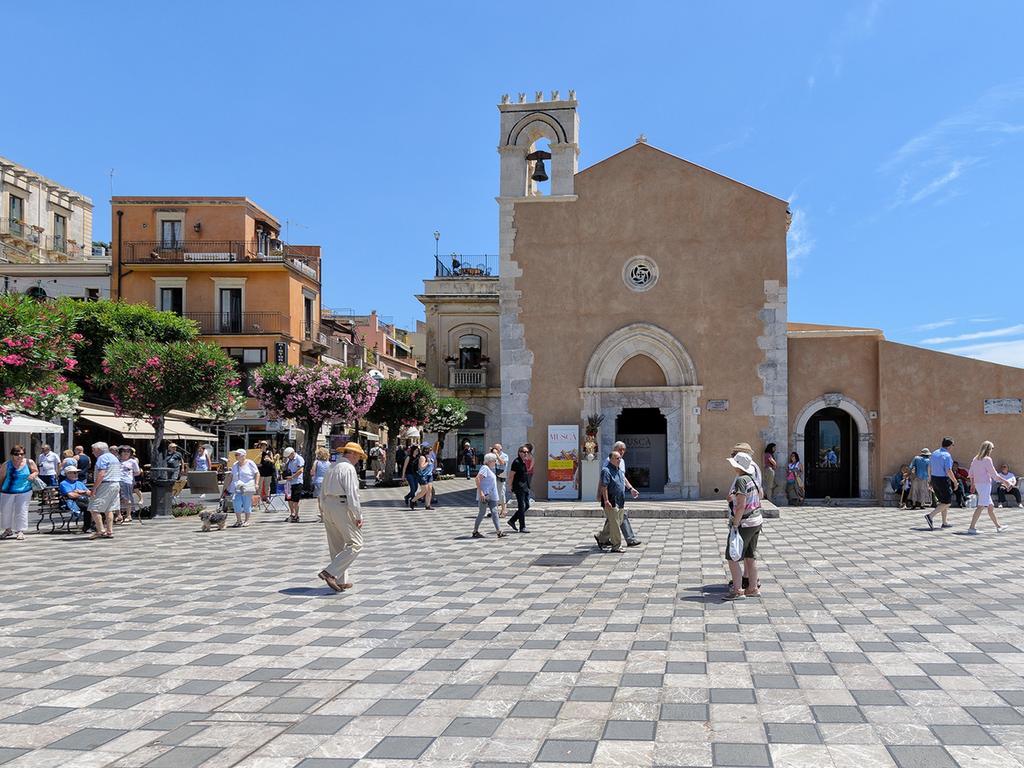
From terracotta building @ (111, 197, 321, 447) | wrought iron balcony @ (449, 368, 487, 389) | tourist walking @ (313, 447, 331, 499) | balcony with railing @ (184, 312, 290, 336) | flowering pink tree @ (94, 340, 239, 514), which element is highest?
terracotta building @ (111, 197, 321, 447)

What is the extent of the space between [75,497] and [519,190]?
13336 mm

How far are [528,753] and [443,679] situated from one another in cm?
163

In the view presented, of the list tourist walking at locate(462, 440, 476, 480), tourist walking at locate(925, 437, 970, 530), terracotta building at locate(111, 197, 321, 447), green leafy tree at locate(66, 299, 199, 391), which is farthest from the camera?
tourist walking at locate(462, 440, 476, 480)

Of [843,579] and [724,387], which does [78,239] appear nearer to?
[724,387]

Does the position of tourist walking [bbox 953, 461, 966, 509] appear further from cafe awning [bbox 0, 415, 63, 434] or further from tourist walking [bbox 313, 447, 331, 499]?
cafe awning [bbox 0, 415, 63, 434]

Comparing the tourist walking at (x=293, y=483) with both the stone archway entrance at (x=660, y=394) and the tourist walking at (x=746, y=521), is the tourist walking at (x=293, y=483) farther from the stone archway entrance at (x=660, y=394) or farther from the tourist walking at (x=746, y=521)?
the tourist walking at (x=746, y=521)

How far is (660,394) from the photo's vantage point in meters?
23.1

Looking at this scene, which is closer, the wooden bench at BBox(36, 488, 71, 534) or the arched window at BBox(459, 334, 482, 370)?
the wooden bench at BBox(36, 488, 71, 534)

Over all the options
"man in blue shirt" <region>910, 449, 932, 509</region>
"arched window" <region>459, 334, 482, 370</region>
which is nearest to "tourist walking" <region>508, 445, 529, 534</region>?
"man in blue shirt" <region>910, 449, 932, 509</region>

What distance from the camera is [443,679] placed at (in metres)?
6.26

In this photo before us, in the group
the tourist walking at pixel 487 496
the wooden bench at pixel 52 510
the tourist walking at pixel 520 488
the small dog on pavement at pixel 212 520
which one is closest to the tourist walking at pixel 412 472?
the small dog on pavement at pixel 212 520

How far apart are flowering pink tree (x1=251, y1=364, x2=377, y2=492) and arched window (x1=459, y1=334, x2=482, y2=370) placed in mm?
16258

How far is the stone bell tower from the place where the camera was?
77.0ft

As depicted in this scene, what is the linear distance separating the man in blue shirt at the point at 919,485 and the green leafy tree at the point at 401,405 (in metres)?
20.4
